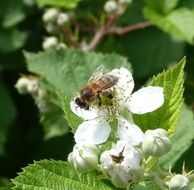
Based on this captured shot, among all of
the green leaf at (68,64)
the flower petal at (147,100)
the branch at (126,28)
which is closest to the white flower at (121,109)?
the flower petal at (147,100)

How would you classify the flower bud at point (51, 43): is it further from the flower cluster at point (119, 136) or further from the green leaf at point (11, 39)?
the flower cluster at point (119, 136)

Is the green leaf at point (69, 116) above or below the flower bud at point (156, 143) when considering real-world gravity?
above

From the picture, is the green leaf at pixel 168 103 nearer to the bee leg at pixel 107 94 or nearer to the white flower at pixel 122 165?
the bee leg at pixel 107 94

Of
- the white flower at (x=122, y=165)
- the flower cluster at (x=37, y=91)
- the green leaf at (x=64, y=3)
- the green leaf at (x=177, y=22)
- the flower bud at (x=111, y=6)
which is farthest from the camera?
the green leaf at (x=64, y=3)

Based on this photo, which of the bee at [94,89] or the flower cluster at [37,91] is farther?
the flower cluster at [37,91]

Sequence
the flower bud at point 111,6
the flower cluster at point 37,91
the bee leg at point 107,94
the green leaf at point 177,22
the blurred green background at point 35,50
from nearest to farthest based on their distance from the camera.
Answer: the bee leg at point 107,94, the green leaf at point 177,22, the flower cluster at point 37,91, the flower bud at point 111,6, the blurred green background at point 35,50

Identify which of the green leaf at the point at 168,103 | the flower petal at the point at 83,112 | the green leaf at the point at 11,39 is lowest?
the green leaf at the point at 168,103
